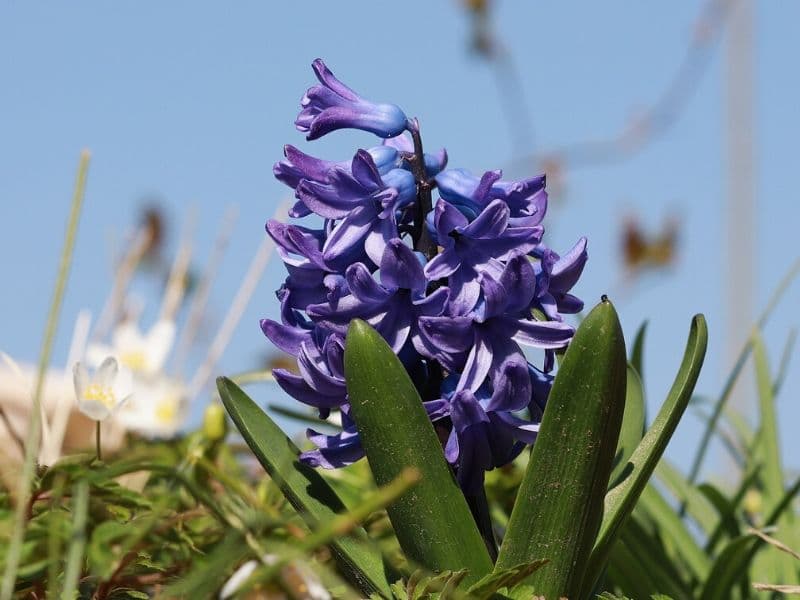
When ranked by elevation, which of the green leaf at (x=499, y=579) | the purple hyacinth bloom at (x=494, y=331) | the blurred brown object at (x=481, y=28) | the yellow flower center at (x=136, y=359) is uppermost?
the blurred brown object at (x=481, y=28)

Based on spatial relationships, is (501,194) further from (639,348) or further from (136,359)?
(136,359)

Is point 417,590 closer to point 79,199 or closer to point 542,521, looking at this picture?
A: point 542,521

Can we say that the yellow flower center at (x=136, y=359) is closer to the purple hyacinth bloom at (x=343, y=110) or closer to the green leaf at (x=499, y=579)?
the purple hyacinth bloom at (x=343, y=110)

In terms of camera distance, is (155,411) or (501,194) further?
→ (155,411)

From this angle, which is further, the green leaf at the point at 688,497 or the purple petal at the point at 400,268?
the green leaf at the point at 688,497

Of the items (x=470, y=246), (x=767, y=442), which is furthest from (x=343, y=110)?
(x=767, y=442)

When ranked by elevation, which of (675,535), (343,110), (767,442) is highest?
(343,110)

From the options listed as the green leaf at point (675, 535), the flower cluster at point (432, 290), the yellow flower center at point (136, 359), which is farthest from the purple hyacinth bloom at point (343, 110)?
the yellow flower center at point (136, 359)

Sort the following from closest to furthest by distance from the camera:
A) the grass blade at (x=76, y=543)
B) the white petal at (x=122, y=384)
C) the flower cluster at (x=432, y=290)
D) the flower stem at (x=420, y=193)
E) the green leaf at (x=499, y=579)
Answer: the grass blade at (x=76, y=543), the green leaf at (x=499, y=579), the flower cluster at (x=432, y=290), the flower stem at (x=420, y=193), the white petal at (x=122, y=384)
